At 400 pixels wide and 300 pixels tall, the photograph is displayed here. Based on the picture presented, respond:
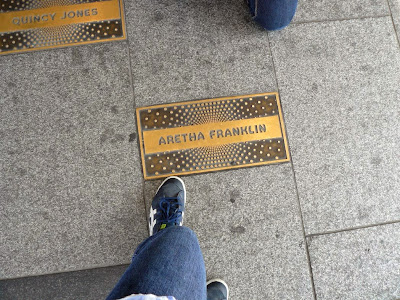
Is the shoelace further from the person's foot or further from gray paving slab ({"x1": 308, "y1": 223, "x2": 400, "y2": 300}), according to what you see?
gray paving slab ({"x1": 308, "y1": 223, "x2": 400, "y2": 300})

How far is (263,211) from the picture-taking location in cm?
153

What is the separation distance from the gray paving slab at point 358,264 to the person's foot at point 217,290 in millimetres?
432

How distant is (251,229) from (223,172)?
30cm

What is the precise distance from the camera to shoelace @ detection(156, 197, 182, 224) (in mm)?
1429

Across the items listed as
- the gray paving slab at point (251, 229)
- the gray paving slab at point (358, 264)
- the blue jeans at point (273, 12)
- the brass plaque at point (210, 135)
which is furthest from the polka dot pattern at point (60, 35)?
the gray paving slab at point (358, 264)

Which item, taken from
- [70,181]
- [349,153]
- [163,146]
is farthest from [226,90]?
[70,181]

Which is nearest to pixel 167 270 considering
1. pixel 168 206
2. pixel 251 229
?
pixel 168 206

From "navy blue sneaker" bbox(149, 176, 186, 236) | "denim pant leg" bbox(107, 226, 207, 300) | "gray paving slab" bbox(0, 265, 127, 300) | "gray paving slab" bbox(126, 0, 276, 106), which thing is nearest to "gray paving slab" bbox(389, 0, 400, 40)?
"gray paving slab" bbox(126, 0, 276, 106)

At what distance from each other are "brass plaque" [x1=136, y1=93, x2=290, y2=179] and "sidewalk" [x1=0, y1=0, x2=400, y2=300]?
5 centimetres

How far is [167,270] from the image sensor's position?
997 millimetres

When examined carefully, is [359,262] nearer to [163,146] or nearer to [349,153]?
[349,153]

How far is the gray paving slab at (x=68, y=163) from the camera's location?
1.46 meters

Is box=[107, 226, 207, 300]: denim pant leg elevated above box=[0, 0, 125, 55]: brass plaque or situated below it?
below

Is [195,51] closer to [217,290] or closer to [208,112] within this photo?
[208,112]
